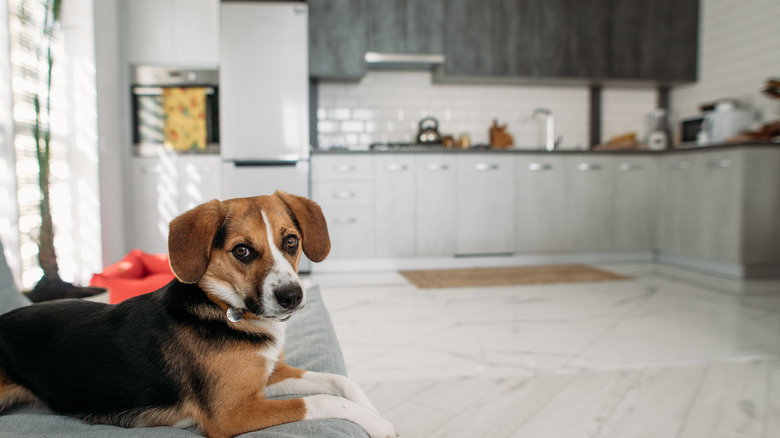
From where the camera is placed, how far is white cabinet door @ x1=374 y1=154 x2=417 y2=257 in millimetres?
4379

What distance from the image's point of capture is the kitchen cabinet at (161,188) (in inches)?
165

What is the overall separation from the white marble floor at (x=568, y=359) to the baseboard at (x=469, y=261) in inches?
33.5

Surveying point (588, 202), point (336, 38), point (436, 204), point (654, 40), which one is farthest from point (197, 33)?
point (654, 40)

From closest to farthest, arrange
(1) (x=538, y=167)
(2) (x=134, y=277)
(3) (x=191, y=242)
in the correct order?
(3) (x=191, y=242) < (2) (x=134, y=277) < (1) (x=538, y=167)

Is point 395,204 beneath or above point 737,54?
beneath

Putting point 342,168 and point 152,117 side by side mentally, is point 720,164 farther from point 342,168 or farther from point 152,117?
point 152,117

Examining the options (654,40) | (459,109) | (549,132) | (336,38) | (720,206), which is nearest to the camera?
(720,206)

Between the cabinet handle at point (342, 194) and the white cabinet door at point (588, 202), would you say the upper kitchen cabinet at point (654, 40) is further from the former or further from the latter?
the cabinet handle at point (342, 194)

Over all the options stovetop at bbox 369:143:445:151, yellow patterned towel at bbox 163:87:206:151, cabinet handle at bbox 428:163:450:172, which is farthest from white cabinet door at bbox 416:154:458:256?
yellow patterned towel at bbox 163:87:206:151

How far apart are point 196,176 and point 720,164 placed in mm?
4274

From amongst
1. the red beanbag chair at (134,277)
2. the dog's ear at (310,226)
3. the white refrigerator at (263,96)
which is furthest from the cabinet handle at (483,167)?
the dog's ear at (310,226)

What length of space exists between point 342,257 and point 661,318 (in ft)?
8.14

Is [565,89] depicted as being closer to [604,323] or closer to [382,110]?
[382,110]

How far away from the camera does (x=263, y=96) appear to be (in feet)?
13.6
